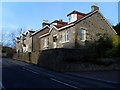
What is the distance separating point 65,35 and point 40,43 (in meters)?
16.3

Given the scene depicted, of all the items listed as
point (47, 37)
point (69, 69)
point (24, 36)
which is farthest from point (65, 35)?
point (24, 36)

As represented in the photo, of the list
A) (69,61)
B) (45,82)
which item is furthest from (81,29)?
(45,82)

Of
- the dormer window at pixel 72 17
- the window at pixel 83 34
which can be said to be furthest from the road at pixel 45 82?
the dormer window at pixel 72 17

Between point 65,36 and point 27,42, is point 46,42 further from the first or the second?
point 27,42

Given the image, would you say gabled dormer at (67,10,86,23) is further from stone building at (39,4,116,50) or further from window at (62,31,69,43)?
window at (62,31,69,43)

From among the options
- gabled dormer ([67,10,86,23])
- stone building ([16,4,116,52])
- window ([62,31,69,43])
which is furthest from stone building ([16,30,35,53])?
gabled dormer ([67,10,86,23])

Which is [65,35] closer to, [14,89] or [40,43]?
[40,43]

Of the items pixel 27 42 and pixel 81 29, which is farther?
pixel 27 42

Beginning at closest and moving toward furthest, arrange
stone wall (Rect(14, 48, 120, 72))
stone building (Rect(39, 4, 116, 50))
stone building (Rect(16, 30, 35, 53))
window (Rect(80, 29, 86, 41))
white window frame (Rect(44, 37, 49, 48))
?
stone wall (Rect(14, 48, 120, 72))
stone building (Rect(39, 4, 116, 50))
window (Rect(80, 29, 86, 41))
white window frame (Rect(44, 37, 49, 48))
stone building (Rect(16, 30, 35, 53))

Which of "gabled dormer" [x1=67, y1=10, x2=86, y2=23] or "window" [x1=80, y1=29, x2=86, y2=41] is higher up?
"gabled dormer" [x1=67, y1=10, x2=86, y2=23]

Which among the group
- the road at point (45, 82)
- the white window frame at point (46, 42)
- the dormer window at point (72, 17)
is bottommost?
the road at point (45, 82)

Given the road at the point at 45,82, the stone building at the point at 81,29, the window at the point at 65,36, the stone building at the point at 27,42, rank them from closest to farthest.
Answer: the road at the point at 45,82
the stone building at the point at 81,29
the window at the point at 65,36
the stone building at the point at 27,42

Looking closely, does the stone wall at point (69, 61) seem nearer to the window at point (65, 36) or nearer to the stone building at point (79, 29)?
the stone building at point (79, 29)

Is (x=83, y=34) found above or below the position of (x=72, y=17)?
below
